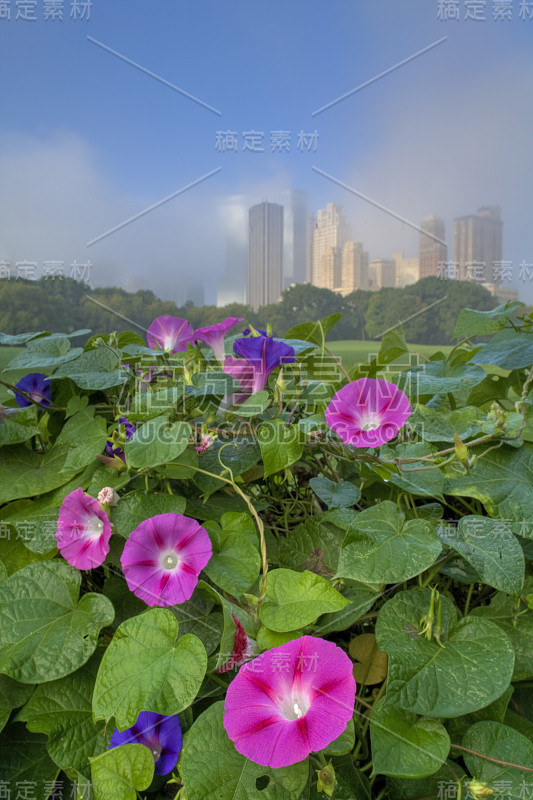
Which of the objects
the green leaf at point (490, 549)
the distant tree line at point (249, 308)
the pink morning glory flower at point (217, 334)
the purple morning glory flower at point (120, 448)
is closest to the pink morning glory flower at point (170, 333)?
the pink morning glory flower at point (217, 334)

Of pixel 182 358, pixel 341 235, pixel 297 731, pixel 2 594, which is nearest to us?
pixel 297 731

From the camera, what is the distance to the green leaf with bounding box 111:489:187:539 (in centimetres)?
43

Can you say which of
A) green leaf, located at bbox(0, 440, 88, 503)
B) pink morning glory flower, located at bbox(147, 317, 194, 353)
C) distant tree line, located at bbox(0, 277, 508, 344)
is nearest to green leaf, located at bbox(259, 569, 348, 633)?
green leaf, located at bbox(0, 440, 88, 503)

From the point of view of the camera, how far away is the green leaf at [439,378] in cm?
50

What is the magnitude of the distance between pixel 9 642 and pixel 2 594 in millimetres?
42

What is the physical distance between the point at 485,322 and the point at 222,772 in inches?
21.3

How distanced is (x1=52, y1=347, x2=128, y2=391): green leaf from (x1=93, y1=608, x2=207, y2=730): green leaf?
9.0 inches

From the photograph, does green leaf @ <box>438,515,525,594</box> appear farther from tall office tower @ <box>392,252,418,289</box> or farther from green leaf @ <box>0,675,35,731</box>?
tall office tower @ <box>392,252,418,289</box>

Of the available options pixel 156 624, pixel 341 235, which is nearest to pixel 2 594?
pixel 156 624

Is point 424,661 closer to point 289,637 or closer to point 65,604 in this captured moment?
point 289,637

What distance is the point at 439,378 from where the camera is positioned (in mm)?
531

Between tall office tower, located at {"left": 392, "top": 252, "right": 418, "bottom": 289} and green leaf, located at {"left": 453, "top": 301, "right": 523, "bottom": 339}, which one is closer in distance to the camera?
green leaf, located at {"left": 453, "top": 301, "right": 523, "bottom": 339}

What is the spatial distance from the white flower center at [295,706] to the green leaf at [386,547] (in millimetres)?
77

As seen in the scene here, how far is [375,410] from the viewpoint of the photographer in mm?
455
